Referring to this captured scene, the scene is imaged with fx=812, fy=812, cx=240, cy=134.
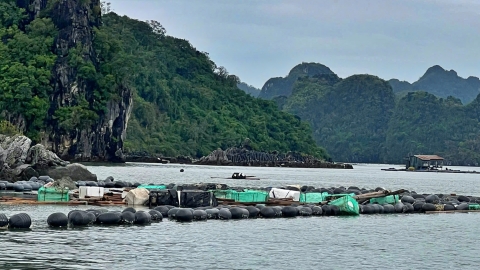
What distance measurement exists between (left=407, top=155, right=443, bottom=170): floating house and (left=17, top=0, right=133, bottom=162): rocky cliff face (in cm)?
7609

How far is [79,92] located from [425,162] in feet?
291

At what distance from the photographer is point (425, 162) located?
18888cm

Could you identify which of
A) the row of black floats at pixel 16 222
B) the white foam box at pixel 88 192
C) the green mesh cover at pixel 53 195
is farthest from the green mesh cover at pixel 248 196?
the row of black floats at pixel 16 222

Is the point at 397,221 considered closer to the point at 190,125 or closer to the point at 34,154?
the point at 34,154

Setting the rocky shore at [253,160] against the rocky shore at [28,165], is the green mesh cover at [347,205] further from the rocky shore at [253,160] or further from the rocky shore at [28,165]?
the rocky shore at [253,160]

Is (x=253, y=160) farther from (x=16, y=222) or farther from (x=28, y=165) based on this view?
(x=16, y=222)

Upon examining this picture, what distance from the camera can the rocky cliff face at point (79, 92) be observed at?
132 metres

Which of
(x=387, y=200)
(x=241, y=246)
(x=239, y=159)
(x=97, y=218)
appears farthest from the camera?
(x=239, y=159)

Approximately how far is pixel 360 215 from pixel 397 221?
3.10m

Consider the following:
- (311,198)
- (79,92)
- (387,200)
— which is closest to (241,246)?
(311,198)

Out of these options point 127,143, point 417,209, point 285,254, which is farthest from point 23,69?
point 285,254

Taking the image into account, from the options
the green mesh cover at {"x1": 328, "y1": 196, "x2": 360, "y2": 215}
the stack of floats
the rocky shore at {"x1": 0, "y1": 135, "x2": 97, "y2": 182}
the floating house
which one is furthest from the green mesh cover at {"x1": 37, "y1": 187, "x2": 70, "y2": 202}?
the floating house

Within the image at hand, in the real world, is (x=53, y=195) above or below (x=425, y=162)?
below

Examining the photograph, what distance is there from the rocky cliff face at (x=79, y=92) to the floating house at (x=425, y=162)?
76.1 m
